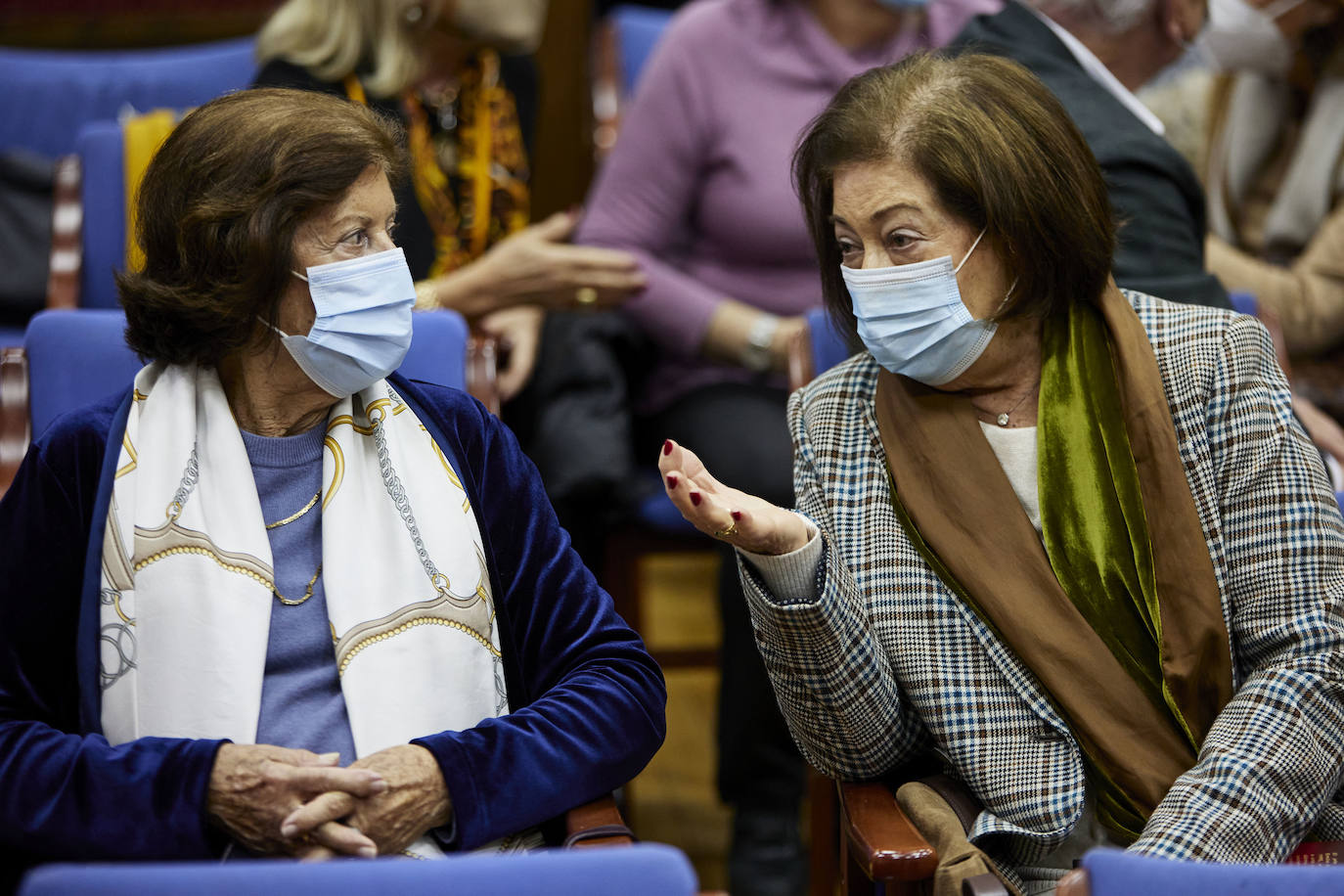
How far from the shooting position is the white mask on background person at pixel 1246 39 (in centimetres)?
279

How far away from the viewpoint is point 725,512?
5.05 ft

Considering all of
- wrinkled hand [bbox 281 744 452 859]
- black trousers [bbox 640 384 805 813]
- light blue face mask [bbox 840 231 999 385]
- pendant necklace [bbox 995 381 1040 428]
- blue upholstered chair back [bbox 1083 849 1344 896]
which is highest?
light blue face mask [bbox 840 231 999 385]

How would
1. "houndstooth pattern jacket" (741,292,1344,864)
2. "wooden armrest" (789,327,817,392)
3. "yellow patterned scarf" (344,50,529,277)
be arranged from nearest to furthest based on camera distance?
"houndstooth pattern jacket" (741,292,1344,864), "wooden armrest" (789,327,817,392), "yellow patterned scarf" (344,50,529,277)

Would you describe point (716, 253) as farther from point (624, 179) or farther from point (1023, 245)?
point (1023, 245)

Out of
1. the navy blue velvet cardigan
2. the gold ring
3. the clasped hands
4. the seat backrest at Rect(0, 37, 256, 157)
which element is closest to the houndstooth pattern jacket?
the gold ring

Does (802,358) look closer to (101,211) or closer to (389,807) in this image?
(389,807)

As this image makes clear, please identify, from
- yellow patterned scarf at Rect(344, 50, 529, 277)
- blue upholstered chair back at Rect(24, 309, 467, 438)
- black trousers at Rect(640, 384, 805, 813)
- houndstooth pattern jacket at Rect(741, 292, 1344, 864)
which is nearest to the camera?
houndstooth pattern jacket at Rect(741, 292, 1344, 864)

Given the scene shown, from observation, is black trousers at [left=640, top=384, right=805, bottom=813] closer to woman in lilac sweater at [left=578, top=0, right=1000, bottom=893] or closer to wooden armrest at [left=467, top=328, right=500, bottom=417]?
woman in lilac sweater at [left=578, top=0, right=1000, bottom=893]

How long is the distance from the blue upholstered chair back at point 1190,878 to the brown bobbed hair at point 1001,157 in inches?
31.3

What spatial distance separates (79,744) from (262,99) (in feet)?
2.45

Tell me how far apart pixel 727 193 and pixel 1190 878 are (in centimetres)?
198

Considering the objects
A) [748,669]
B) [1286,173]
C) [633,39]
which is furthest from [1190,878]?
[633,39]

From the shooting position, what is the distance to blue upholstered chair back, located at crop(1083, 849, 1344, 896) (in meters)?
1.22

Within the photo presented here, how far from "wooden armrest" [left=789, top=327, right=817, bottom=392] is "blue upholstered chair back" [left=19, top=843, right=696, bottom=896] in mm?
1233
